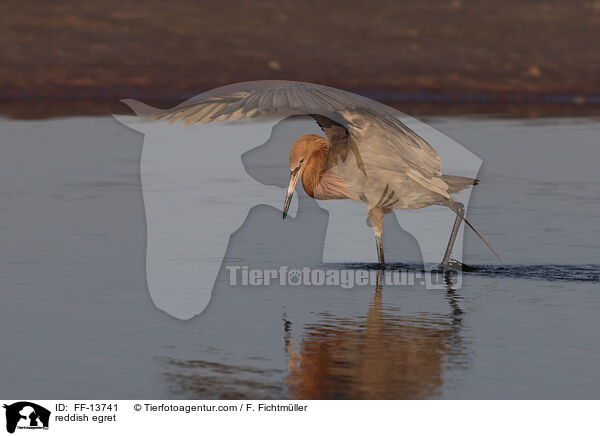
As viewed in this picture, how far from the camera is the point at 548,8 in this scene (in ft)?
105

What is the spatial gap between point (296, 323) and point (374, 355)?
1.06 meters

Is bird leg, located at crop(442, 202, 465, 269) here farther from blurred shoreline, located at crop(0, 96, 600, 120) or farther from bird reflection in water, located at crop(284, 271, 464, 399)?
blurred shoreline, located at crop(0, 96, 600, 120)

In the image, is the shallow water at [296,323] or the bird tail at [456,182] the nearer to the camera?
the shallow water at [296,323]

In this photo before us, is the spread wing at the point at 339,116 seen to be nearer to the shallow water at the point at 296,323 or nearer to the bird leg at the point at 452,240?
the bird leg at the point at 452,240

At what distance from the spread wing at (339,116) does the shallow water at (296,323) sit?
101 centimetres

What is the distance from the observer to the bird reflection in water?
7430mm

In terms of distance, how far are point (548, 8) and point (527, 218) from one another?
19567mm

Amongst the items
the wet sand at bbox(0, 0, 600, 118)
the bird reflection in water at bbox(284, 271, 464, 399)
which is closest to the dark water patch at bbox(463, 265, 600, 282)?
the bird reflection in water at bbox(284, 271, 464, 399)

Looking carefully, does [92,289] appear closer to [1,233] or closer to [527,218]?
[1,233]

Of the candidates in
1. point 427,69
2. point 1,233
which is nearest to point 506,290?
point 1,233

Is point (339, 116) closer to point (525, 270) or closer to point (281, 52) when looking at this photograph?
point (525, 270)

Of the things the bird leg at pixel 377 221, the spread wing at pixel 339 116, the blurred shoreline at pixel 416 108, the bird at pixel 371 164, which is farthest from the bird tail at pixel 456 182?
the blurred shoreline at pixel 416 108

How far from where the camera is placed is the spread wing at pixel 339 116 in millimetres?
Answer: 9461

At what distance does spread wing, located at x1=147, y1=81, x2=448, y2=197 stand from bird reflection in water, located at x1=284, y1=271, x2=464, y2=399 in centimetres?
151
